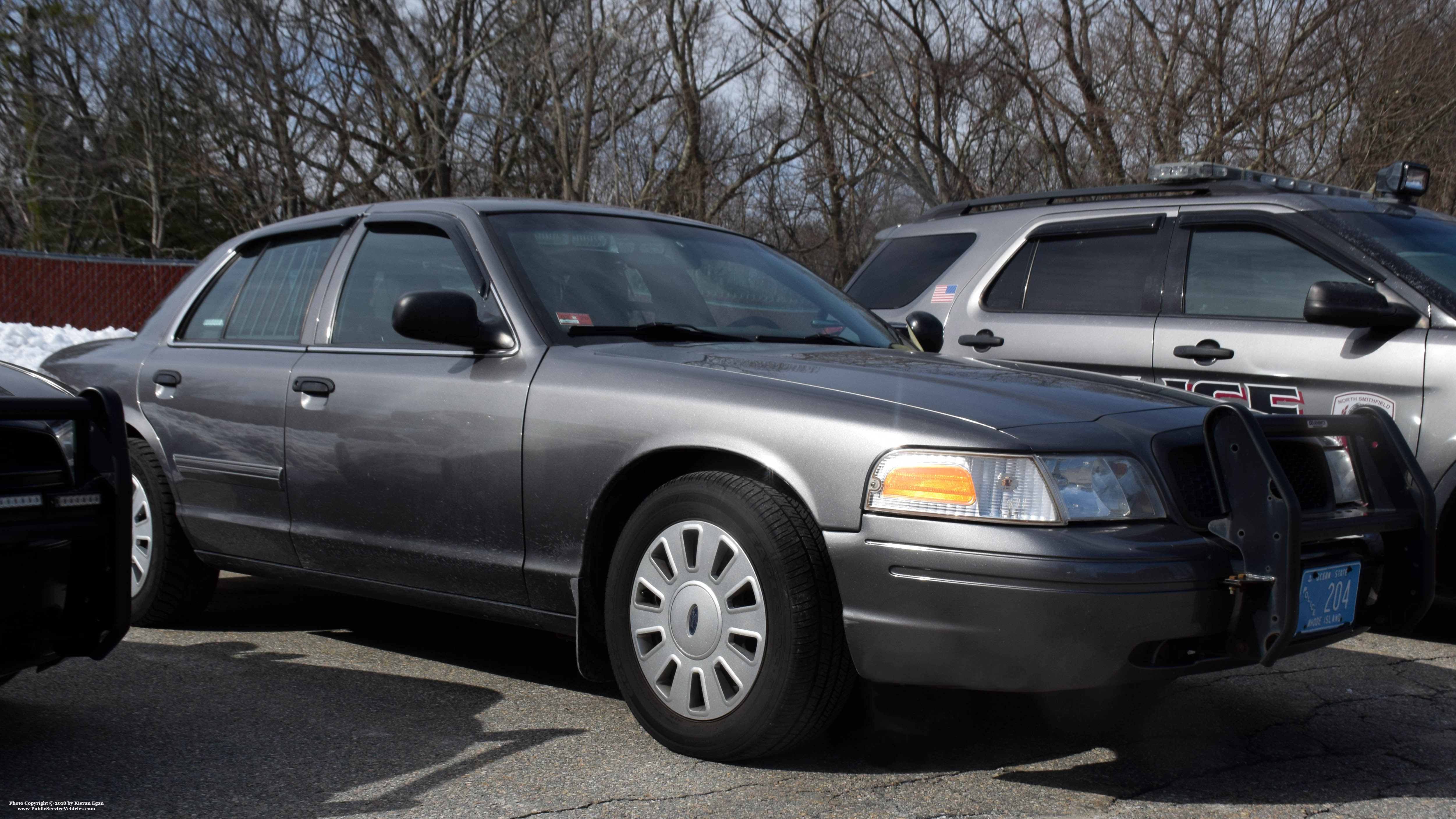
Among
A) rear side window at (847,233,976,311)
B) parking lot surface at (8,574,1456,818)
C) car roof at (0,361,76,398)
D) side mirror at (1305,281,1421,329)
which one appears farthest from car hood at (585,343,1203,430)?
rear side window at (847,233,976,311)

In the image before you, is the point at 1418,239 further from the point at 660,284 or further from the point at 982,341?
the point at 660,284

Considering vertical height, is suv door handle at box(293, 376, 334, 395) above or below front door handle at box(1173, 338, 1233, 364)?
below

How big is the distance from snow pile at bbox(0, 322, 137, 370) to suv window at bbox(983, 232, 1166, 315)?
1245cm

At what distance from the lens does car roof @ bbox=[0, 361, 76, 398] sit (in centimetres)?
313

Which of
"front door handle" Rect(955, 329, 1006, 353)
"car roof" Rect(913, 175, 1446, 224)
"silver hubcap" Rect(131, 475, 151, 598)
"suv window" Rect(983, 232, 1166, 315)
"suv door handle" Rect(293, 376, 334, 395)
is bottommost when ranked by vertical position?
"silver hubcap" Rect(131, 475, 151, 598)

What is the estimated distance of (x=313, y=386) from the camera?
4207 millimetres

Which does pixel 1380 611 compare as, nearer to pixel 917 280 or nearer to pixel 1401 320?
pixel 1401 320

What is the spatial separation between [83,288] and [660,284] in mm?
27282

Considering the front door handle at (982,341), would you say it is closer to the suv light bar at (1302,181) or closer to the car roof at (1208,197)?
the car roof at (1208,197)

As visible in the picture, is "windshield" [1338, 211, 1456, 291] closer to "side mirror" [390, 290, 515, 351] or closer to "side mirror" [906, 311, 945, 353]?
"side mirror" [906, 311, 945, 353]

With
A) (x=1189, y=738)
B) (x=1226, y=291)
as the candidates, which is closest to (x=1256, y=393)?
(x=1226, y=291)

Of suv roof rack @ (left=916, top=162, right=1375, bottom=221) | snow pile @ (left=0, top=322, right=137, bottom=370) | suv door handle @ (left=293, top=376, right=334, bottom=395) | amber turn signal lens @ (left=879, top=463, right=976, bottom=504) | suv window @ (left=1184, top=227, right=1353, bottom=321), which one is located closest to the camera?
amber turn signal lens @ (left=879, top=463, right=976, bottom=504)

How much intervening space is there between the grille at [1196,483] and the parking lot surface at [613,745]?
68 centimetres

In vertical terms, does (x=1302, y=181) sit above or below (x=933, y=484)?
above
